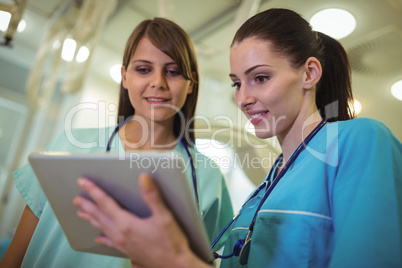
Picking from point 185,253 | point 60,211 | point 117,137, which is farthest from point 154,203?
point 117,137

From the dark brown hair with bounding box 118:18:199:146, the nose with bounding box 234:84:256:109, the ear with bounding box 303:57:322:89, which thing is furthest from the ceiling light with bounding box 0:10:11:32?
the ear with bounding box 303:57:322:89

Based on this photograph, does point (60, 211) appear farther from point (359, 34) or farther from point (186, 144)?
point (359, 34)

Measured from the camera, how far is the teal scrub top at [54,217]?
2.58ft

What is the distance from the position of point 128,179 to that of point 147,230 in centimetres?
7

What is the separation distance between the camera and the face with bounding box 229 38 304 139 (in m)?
0.75

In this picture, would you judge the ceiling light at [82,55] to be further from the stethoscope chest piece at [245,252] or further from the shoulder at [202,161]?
the stethoscope chest piece at [245,252]

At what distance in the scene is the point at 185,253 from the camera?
1.38 ft

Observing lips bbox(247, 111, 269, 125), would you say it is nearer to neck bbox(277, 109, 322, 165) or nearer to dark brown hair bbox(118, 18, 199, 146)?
neck bbox(277, 109, 322, 165)

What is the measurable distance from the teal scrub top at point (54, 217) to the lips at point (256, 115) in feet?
0.77

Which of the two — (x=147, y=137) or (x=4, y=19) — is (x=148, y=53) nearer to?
(x=147, y=137)

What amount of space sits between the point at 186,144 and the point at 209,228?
0.96 ft

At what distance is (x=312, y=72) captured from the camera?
2.56 ft

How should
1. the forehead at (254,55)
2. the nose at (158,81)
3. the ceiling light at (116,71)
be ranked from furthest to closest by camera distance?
1. the ceiling light at (116,71)
2. the nose at (158,81)
3. the forehead at (254,55)

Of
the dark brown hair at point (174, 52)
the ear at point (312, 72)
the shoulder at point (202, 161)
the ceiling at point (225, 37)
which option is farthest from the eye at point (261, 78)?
the ceiling at point (225, 37)
